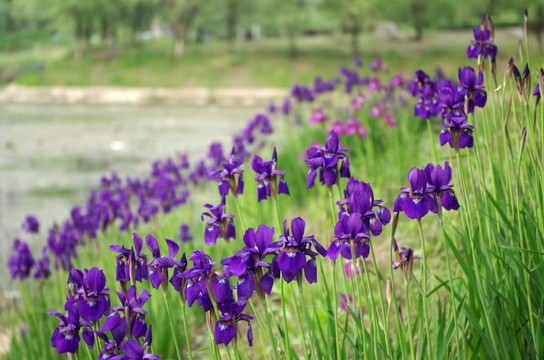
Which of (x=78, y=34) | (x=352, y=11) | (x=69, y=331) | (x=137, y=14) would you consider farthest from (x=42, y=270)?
(x=137, y=14)

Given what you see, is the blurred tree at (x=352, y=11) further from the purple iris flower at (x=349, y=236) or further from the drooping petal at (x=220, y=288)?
the drooping petal at (x=220, y=288)

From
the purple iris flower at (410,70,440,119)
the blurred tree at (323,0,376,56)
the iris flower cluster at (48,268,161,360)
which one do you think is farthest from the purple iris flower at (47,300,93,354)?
the blurred tree at (323,0,376,56)

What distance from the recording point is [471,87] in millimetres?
2176

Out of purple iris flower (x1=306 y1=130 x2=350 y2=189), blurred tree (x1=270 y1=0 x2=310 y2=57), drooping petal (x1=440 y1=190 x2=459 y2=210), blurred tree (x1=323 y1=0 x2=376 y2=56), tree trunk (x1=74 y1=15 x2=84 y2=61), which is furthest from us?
tree trunk (x1=74 y1=15 x2=84 y2=61)

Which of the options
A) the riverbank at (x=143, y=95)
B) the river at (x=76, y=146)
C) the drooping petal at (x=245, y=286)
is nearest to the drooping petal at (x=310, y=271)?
the drooping petal at (x=245, y=286)

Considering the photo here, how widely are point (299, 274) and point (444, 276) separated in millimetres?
1769

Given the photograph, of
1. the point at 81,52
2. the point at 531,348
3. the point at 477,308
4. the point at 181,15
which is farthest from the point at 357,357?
the point at 81,52

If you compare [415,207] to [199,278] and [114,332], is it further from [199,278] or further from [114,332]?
[114,332]

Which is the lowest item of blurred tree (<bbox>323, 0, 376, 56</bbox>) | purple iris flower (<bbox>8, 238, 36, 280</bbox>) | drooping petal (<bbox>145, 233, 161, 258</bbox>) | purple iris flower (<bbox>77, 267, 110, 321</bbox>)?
purple iris flower (<bbox>8, 238, 36, 280</bbox>)

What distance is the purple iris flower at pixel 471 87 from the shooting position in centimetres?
214

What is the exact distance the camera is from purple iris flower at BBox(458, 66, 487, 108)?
2145 millimetres

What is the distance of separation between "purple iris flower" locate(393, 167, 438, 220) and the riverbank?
2391cm

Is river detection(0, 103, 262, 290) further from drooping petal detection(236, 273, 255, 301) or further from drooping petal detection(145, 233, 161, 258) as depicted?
drooping petal detection(236, 273, 255, 301)

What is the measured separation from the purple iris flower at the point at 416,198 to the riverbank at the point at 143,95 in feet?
78.5
